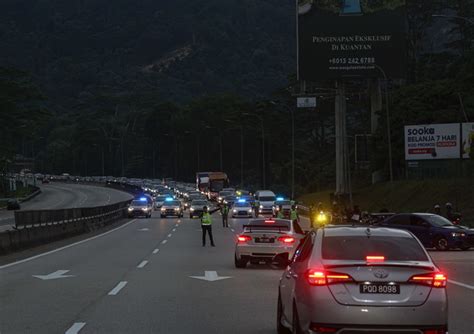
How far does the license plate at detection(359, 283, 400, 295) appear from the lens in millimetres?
8984

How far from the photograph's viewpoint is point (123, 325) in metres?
12.3

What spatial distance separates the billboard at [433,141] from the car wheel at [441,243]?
29.4m

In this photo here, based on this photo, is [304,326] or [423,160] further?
[423,160]

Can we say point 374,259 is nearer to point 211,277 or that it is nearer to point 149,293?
point 149,293

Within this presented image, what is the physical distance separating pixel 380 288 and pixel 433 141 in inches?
2069

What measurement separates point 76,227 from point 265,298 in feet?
96.3

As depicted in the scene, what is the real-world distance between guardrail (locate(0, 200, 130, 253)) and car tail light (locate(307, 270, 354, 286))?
20939 millimetres

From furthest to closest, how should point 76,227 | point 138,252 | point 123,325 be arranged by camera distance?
1. point 76,227
2. point 138,252
3. point 123,325

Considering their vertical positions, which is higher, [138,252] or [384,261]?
[384,261]

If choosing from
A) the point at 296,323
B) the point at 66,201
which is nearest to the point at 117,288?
the point at 296,323

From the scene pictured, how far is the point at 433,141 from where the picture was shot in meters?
60.0

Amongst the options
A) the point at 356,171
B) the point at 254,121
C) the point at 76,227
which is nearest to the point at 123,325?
the point at 76,227

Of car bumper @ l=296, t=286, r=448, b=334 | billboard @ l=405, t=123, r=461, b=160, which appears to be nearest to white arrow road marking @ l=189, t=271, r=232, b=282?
car bumper @ l=296, t=286, r=448, b=334

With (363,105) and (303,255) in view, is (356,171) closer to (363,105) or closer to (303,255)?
(363,105)
